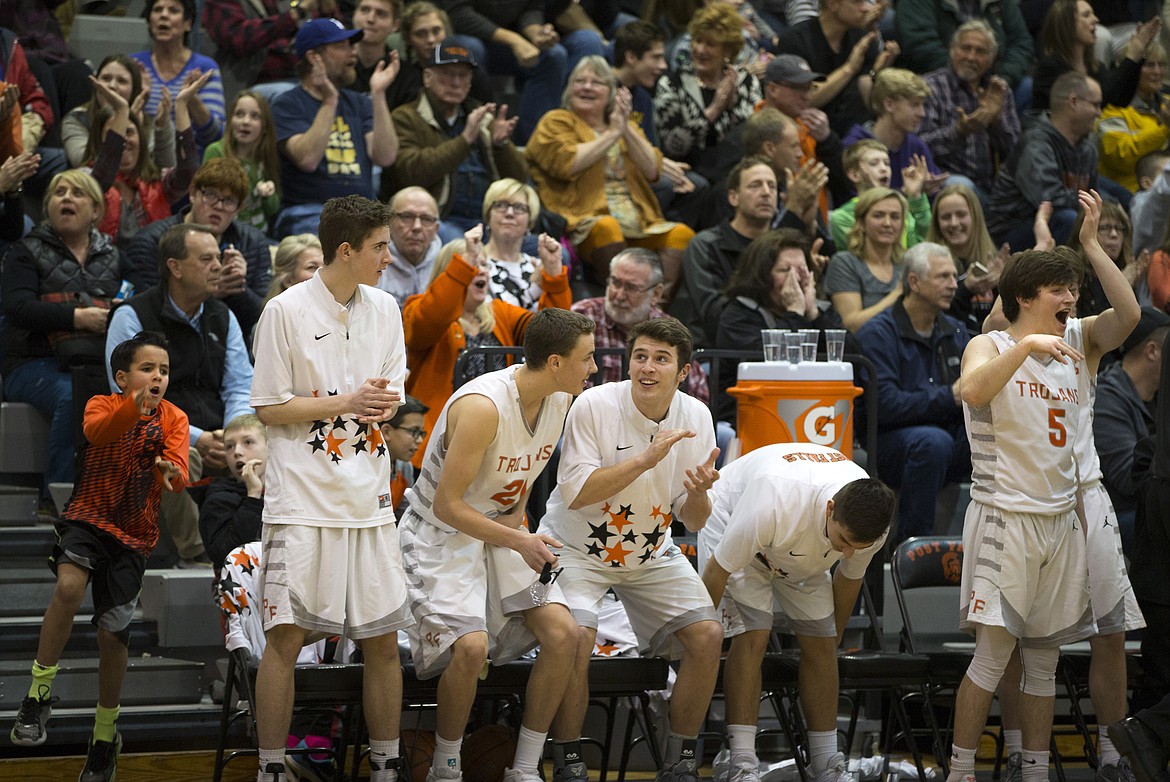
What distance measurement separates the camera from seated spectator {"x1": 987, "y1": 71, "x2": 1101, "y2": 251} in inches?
338

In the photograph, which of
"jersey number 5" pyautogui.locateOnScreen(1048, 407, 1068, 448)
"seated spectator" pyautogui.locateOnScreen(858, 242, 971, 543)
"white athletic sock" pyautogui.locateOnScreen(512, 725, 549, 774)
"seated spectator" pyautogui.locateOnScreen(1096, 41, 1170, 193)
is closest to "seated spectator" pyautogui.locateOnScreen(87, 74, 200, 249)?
"white athletic sock" pyautogui.locateOnScreen(512, 725, 549, 774)

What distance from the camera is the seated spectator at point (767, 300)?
22.4 feet

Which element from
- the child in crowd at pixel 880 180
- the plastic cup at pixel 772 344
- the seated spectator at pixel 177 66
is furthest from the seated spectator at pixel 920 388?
the seated spectator at pixel 177 66

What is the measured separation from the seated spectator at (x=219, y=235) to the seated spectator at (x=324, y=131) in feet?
2.40

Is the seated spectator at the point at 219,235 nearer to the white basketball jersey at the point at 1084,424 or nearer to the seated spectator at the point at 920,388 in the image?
the seated spectator at the point at 920,388

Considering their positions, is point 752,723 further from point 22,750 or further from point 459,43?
point 459,43

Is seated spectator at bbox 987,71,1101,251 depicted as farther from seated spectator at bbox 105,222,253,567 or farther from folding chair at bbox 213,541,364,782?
folding chair at bbox 213,541,364,782

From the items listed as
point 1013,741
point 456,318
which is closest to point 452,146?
point 456,318

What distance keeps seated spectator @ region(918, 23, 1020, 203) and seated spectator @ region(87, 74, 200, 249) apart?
456cm

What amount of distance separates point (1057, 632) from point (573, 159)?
152 inches

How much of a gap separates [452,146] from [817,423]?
2.84 m

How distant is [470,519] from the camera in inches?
192

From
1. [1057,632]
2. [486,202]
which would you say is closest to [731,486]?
[1057,632]

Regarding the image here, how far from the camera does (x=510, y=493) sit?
505cm
